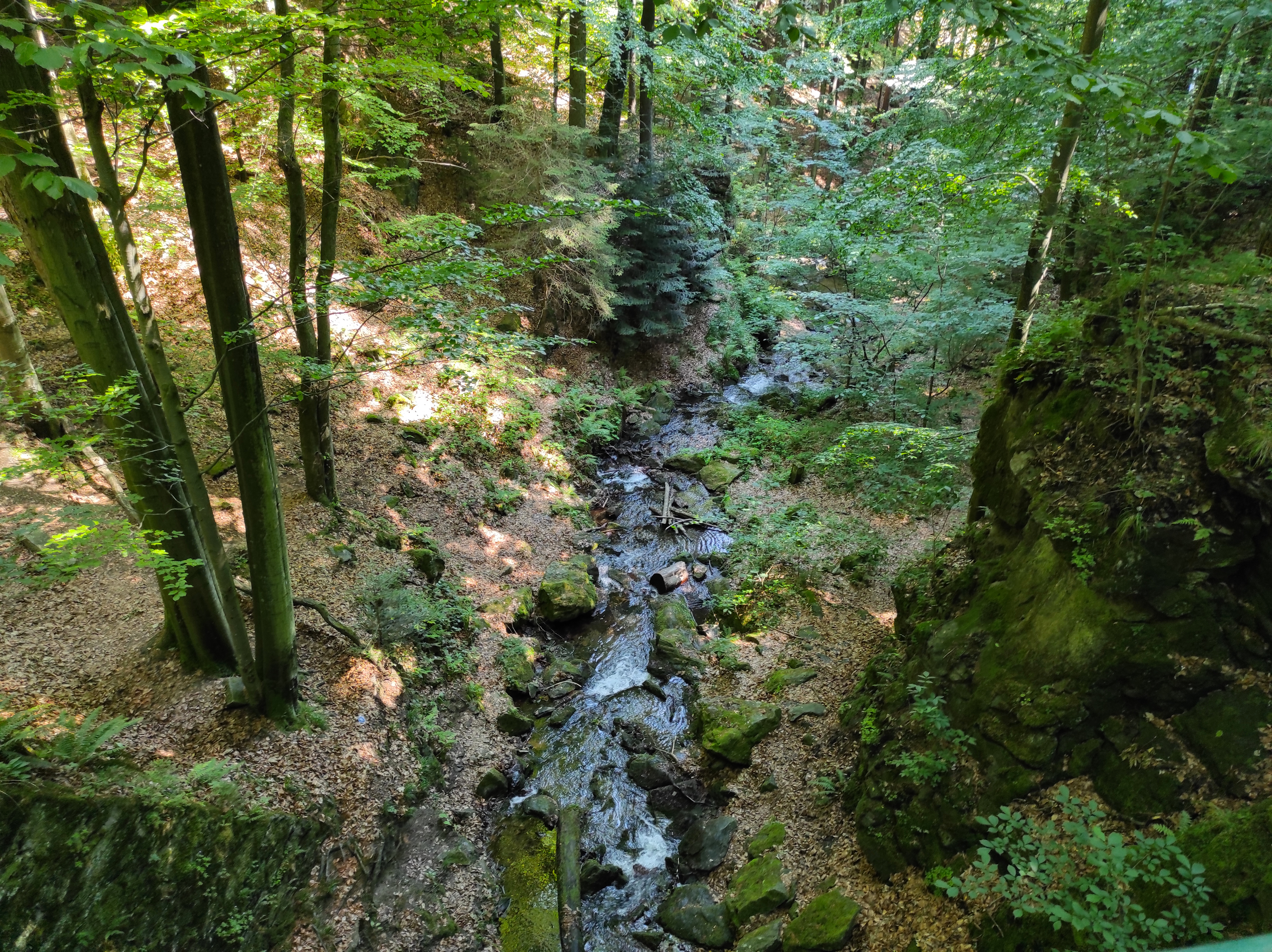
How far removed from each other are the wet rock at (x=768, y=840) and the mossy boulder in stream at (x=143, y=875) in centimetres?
434

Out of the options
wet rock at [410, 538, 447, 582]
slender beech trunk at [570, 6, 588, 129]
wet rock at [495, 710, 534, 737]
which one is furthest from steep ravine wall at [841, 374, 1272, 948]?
slender beech trunk at [570, 6, 588, 129]

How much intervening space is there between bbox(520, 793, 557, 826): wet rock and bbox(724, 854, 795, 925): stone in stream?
2.13 metres

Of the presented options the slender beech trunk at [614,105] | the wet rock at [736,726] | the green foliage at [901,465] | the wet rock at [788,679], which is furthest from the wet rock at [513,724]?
the slender beech trunk at [614,105]

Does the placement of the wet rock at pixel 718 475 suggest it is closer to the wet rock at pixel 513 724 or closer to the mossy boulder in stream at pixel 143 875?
the wet rock at pixel 513 724

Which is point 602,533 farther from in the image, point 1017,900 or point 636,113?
point 636,113

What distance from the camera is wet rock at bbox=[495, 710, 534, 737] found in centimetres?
798

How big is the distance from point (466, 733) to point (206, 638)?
3.27m

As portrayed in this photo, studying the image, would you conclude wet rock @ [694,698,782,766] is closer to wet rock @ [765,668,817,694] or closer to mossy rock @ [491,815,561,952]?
wet rock @ [765,668,817,694]

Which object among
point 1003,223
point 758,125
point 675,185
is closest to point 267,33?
point 1003,223

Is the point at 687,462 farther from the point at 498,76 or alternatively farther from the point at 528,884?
the point at 498,76

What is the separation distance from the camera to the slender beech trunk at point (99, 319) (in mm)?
3928

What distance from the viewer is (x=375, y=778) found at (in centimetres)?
615

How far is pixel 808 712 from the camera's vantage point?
772cm

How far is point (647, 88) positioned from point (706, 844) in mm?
16060
